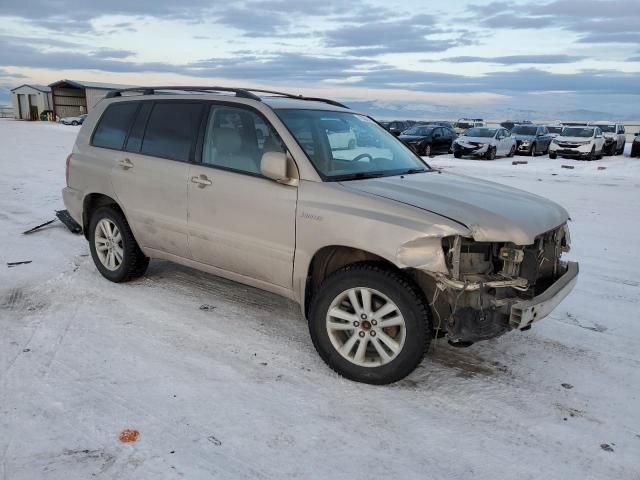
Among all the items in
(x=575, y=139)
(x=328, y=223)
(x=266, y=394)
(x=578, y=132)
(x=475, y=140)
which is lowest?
(x=266, y=394)

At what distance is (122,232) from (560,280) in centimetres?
380

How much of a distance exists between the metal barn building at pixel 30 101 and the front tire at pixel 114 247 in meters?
62.7

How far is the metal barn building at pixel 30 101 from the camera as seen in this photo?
198 ft

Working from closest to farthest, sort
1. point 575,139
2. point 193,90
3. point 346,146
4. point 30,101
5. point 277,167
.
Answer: point 277,167 → point 346,146 → point 193,90 → point 575,139 → point 30,101

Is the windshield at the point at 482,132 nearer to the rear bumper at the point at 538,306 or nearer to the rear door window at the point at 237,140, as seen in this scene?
the rear door window at the point at 237,140

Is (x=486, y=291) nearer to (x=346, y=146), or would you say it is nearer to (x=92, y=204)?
(x=346, y=146)

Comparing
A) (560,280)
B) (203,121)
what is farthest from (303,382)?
(203,121)

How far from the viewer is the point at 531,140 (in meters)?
26.6

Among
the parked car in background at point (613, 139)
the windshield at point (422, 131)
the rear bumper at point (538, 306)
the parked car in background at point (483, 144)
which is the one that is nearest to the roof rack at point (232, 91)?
the rear bumper at point (538, 306)

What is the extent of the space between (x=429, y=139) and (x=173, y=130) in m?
20.9

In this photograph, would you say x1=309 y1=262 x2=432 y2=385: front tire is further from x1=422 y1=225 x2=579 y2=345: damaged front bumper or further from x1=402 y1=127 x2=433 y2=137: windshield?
x1=402 y1=127 x2=433 y2=137: windshield

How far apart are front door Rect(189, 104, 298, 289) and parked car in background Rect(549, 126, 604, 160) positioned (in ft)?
76.6

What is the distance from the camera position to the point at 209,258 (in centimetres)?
457

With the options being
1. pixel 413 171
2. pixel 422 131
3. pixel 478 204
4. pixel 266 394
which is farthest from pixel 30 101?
pixel 478 204
